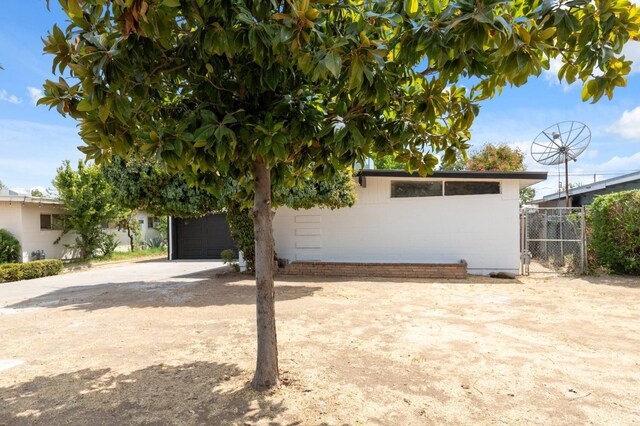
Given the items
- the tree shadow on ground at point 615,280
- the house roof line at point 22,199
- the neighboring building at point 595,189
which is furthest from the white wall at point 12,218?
the neighboring building at point 595,189

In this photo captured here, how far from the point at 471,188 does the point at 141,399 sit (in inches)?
411

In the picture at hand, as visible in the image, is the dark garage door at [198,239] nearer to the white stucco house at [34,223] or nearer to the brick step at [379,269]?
the white stucco house at [34,223]

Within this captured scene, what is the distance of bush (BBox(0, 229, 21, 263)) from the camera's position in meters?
15.2

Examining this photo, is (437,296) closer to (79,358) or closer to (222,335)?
(222,335)

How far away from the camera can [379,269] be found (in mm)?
11148

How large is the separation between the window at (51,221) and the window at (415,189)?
15.2m

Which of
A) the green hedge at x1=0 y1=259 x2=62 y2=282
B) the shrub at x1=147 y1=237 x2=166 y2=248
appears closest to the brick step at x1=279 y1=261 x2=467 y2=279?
the green hedge at x1=0 y1=259 x2=62 y2=282

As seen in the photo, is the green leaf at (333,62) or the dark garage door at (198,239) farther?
the dark garage door at (198,239)

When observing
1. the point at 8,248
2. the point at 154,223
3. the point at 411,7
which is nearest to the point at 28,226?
the point at 8,248

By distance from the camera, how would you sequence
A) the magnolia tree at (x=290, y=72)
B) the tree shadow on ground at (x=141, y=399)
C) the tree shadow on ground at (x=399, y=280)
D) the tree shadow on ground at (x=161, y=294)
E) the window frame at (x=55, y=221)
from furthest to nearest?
the window frame at (x=55, y=221) < the tree shadow on ground at (x=399, y=280) < the tree shadow on ground at (x=161, y=294) < the tree shadow on ground at (x=141, y=399) < the magnolia tree at (x=290, y=72)

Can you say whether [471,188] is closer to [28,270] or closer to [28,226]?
[28,270]

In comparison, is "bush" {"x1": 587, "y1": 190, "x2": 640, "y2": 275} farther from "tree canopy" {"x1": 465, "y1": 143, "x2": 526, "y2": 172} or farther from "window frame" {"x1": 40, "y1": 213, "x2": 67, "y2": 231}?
"window frame" {"x1": 40, "y1": 213, "x2": 67, "y2": 231}

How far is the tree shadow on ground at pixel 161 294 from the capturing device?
770cm

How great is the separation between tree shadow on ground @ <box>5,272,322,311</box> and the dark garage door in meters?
8.00
